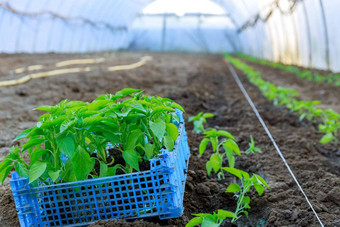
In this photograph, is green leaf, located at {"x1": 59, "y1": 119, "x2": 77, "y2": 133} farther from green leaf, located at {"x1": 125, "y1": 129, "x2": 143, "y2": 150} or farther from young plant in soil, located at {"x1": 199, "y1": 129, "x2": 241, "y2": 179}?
young plant in soil, located at {"x1": 199, "y1": 129, "x2": 241, "y2": 179}

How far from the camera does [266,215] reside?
2535mm

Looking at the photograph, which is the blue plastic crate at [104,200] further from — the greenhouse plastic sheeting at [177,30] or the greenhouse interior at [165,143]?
the greenhouse plastic sheeting at [177,30]

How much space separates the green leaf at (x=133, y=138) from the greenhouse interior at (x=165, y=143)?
0.02m

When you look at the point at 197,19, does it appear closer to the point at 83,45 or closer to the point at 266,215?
the point at 83,45

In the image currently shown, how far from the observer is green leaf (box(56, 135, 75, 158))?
205 centimetres

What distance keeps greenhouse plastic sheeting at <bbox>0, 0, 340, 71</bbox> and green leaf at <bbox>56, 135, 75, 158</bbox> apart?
937cm

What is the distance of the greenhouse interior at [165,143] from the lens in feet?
6.98

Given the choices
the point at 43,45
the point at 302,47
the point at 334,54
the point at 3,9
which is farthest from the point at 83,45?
the point at 334,54

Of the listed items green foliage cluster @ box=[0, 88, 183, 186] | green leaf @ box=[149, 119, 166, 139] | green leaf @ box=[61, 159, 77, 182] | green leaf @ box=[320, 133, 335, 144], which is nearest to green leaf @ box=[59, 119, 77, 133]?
green foliage cluster @ box=[0, 88, 183, 186]

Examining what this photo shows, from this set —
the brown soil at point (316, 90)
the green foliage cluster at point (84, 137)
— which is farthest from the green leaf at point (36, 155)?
the brown soil at point (316, 90)

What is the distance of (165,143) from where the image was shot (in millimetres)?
2244

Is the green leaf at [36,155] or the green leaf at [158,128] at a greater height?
the green leaf at [158,128]

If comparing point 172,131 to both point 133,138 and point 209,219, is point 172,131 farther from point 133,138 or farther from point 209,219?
point 209,219

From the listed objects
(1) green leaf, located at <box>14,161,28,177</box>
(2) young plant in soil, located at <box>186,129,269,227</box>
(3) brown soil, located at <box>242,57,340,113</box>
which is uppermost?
(1) green leaf, located at <box>14,161,28,177</box>
